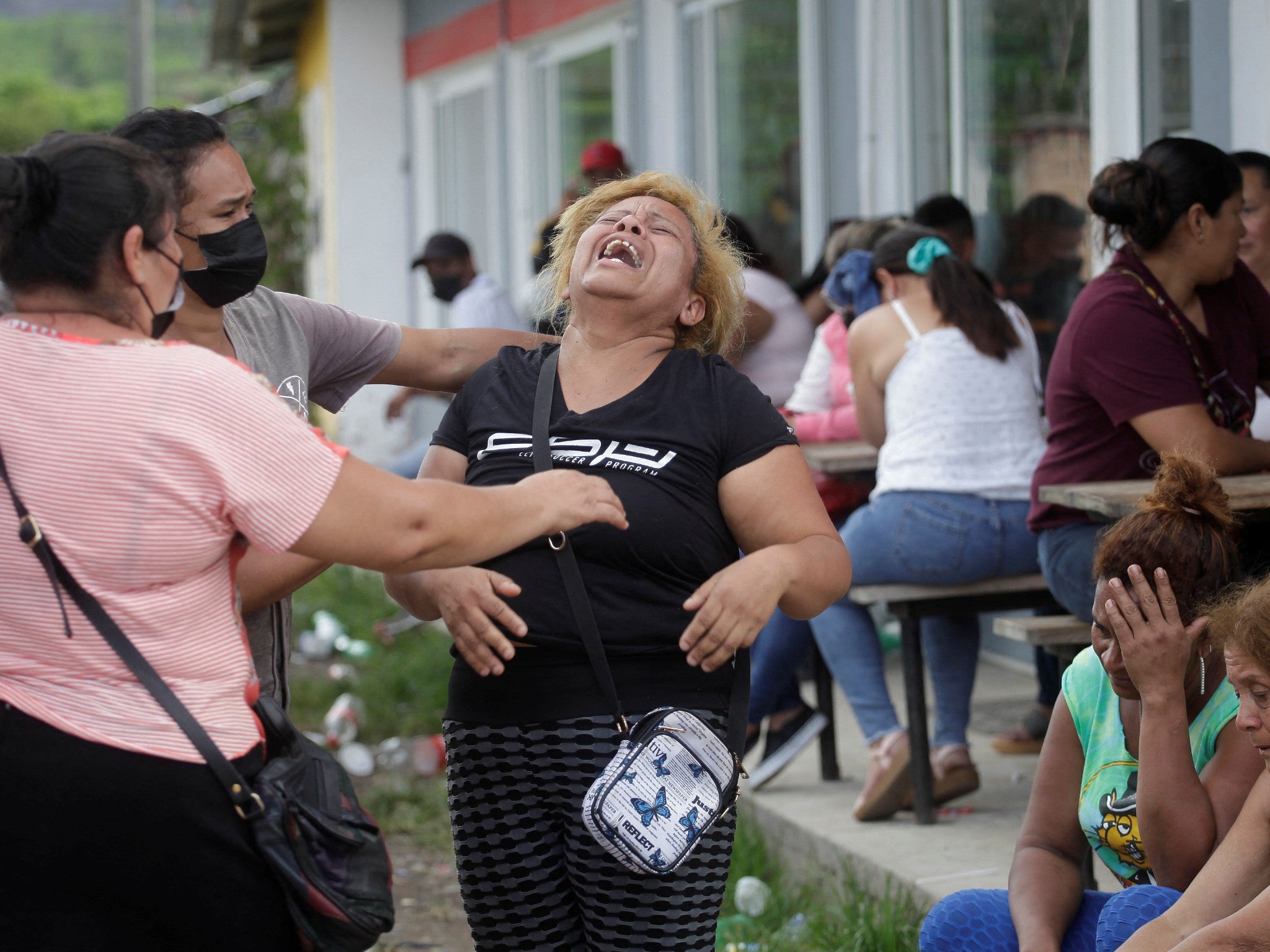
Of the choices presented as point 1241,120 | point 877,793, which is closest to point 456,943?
point 877,793

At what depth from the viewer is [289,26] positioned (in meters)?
13.7

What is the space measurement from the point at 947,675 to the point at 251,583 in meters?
2.58

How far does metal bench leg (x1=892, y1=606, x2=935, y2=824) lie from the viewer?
400cm

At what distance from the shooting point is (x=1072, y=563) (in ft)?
11.2

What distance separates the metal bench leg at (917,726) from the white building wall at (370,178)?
8.03 m

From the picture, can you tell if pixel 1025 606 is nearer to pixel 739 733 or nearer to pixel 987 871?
pixel 987 871

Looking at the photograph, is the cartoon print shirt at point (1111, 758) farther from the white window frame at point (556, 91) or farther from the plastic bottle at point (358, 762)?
the white window frame at point (556, 91)

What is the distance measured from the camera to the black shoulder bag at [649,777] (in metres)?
2.16

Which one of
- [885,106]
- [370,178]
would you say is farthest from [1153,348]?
[370,178]

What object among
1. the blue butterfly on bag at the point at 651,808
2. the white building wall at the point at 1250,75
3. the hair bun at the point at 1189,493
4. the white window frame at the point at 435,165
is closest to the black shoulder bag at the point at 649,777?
the blue butterfly on bag at the point at 651,808

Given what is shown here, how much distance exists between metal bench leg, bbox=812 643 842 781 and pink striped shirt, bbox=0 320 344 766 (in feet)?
9.58

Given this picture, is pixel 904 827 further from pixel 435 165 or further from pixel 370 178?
pixel 370 178

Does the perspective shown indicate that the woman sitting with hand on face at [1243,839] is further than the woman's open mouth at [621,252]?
No

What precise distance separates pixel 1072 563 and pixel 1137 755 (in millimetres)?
963
